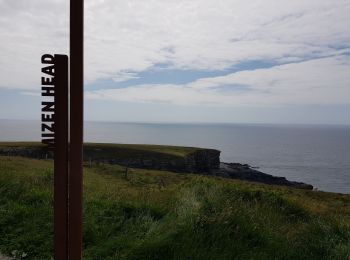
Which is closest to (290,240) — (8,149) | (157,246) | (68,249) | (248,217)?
(248,217)

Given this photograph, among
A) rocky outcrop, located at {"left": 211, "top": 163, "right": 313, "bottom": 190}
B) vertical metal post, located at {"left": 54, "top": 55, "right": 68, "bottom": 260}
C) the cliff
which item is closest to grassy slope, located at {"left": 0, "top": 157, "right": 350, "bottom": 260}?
vertical metal post, located at {"left": 54, "top": 55, "right": 68, "bottom": 260}

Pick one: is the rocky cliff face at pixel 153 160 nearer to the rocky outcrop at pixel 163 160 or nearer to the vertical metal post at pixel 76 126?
the rocky outcrop at pixel 163 160

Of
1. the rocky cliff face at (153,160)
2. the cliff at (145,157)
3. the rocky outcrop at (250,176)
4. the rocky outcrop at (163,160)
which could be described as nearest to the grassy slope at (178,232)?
the rocky outcrop at (163,160)

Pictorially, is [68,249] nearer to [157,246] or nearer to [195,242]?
[157,246]

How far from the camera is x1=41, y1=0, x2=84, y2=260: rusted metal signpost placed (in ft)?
14.1

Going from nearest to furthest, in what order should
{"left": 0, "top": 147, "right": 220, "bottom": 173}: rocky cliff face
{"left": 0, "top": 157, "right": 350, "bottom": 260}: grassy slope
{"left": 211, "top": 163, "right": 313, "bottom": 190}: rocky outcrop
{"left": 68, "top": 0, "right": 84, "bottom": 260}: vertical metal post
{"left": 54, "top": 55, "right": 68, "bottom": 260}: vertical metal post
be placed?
1. {"left": 68, "top": 0, "right": 84, "bottom": 260}: vertical metal post
2. {"left": 54, "top": 55, "right": 68, "bottom": 260}: vertical metal post
3. {"left": 0, "top": 157, "right": 350, "bottom": 260}: grassy slope
4. {"left": 0, "top": 147, "right": 220, "bottom": 173}: rocky cliff face
5. {"left": 211, "top": 163, "right": 313, "bottom": 190}: rocky outcrop

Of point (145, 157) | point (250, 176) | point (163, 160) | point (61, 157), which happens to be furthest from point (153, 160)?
point (61, 157)

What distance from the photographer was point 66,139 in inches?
173

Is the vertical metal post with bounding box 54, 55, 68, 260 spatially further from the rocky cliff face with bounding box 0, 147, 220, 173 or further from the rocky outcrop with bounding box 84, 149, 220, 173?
the rocky outcrop with bounding box 84, 149, 220, 173

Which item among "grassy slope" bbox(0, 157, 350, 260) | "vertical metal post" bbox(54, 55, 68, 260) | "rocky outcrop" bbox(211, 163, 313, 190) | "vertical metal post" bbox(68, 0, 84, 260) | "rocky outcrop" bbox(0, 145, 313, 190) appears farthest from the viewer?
"rocky outcrop" bbox(211, 163, 313, 190)

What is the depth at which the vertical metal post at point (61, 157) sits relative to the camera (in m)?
4.35

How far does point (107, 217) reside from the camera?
7555 millimetres

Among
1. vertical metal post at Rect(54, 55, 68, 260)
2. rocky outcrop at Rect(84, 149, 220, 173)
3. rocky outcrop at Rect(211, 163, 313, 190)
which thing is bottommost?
rocky outcrop at Rect(211, 163, 313, 190)

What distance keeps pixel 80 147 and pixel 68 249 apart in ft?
4.08
